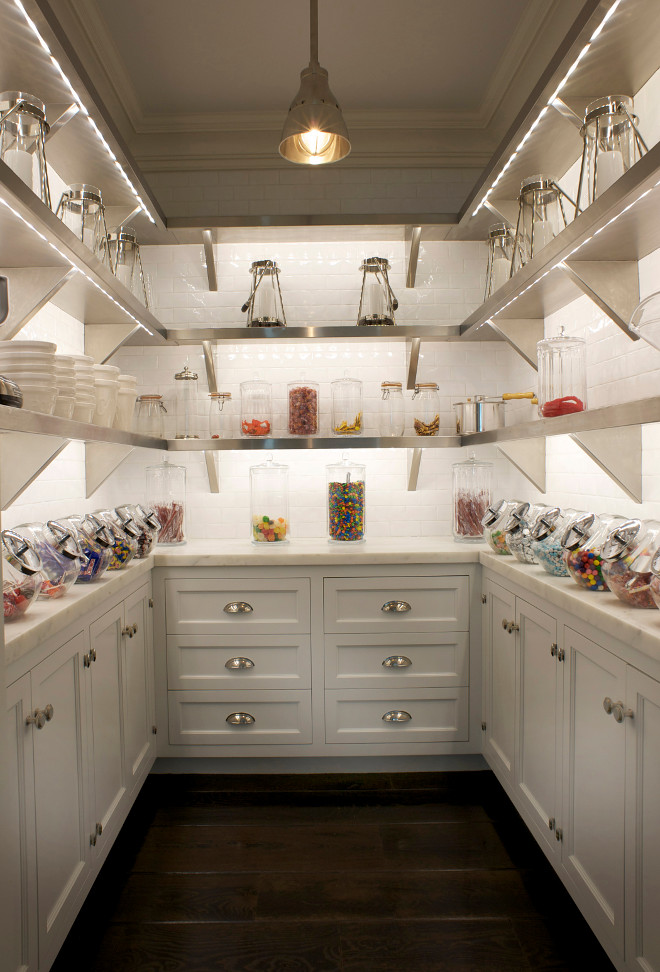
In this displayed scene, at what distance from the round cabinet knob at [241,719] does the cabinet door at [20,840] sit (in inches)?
47.1

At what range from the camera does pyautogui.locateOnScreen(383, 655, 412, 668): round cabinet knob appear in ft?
8.28

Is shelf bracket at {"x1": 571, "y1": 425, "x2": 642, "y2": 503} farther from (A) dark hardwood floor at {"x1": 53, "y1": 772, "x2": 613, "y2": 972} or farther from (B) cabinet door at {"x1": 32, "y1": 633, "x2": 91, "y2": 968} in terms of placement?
(B) cabinet door at {"x1": 32, "y1": 633, "x2": 91, "y2": 968}

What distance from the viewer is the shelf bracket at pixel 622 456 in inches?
71.7

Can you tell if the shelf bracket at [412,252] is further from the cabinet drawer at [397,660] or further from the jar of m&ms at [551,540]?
the cabinet drawer at [397,660]

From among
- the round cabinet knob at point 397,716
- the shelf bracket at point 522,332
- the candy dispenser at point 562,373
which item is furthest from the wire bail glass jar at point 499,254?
the round cabinet knob at point 397,716

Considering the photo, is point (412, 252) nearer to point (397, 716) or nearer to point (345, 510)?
point (345, 510)

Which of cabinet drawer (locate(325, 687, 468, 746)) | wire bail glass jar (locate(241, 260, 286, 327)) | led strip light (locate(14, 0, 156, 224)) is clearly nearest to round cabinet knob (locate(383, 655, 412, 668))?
cabinet drawer (locate(325, 687, 468, 746))

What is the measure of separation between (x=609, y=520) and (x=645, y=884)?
908mm

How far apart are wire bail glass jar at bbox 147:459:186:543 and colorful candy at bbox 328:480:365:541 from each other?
2.28 ft

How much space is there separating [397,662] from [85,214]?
2.01 m

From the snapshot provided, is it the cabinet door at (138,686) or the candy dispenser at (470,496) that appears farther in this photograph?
the candy dispenser at (470,496)

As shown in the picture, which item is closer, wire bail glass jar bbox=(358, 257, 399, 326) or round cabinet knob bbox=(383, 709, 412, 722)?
round cabinet knob bbox=(383, 709, 412, 722)

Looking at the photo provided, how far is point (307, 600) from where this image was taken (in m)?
2.52

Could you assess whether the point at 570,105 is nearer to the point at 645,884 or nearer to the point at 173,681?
the point at 645,884
